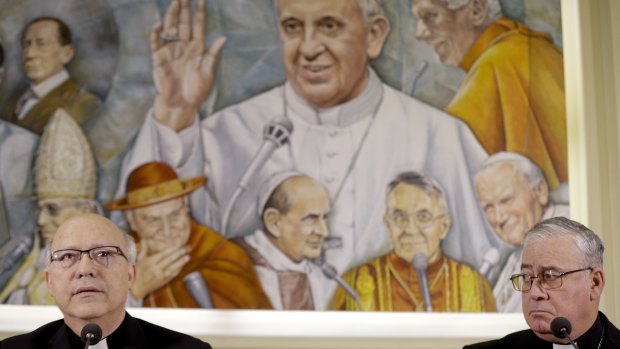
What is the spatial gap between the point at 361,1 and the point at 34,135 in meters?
1.95

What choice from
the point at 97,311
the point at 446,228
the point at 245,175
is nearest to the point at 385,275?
the point at 446,228

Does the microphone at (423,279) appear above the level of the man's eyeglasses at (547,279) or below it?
below

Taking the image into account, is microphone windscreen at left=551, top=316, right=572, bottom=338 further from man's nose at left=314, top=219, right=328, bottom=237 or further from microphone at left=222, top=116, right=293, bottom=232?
microphone at left=222, top=116, right=293, bottom=232

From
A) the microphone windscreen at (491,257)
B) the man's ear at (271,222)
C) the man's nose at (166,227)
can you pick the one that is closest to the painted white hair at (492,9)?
the microphone windscreen at (491,257)

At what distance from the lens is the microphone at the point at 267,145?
548 centimetres

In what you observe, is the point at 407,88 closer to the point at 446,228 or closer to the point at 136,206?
the point at 446,228

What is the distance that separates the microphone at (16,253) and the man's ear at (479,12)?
2804 millimetres

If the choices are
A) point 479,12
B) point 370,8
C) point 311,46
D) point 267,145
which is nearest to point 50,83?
point 267,145

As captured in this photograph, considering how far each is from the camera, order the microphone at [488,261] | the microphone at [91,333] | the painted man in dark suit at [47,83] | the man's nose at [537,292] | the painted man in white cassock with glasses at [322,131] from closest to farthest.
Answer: the microphone at [91,333], the man's nose at [537,292], the painted man in dark suit at [47,83], the painted man in white cassock with glasses at [322,131], the microphone at [488,261]

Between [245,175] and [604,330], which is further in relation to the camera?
[245,175]

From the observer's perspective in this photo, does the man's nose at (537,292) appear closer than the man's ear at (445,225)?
Yes

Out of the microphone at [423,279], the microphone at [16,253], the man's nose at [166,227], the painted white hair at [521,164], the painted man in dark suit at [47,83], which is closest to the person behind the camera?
the microphone at [16,253]

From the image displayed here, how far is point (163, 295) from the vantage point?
17.4ft

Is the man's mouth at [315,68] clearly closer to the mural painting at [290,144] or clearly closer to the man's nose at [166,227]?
the mural painting at [290,144]
